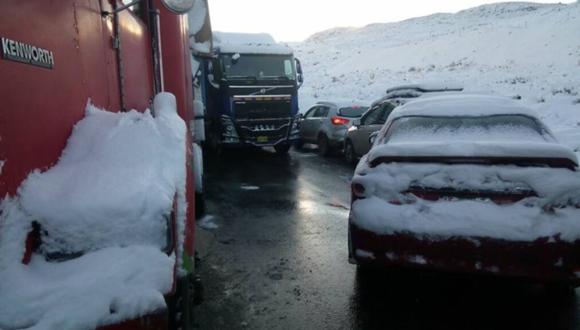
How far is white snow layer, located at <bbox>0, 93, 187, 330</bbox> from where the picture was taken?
1668mm

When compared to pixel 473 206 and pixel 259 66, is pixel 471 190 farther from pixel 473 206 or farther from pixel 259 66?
pixel 259 66

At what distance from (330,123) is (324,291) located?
29.5 feet

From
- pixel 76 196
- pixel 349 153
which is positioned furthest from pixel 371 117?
pixel 76 196

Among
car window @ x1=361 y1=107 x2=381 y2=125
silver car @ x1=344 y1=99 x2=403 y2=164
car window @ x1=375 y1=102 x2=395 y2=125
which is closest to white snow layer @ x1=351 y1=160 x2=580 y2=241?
silver car @ x1=344 y1=99 x2=403 y2=164

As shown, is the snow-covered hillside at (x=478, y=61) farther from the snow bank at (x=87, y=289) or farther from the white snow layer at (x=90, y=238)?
the snow bank at (x=87, y=289)

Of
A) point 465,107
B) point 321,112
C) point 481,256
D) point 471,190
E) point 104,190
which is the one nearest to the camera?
point 104,190

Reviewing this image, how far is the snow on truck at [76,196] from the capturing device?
1.71 m

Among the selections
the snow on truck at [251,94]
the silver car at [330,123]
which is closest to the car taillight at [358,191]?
the snow on truck at [251,94]

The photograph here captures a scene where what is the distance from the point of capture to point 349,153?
11453mm

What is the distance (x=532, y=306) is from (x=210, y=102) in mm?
10039

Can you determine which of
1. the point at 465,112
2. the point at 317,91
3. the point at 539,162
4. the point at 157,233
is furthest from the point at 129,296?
the point at 317,91

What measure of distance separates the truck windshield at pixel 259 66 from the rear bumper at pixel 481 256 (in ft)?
30.2

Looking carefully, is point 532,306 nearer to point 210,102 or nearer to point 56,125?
point 56,125

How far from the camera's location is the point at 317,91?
3784 centimetres
